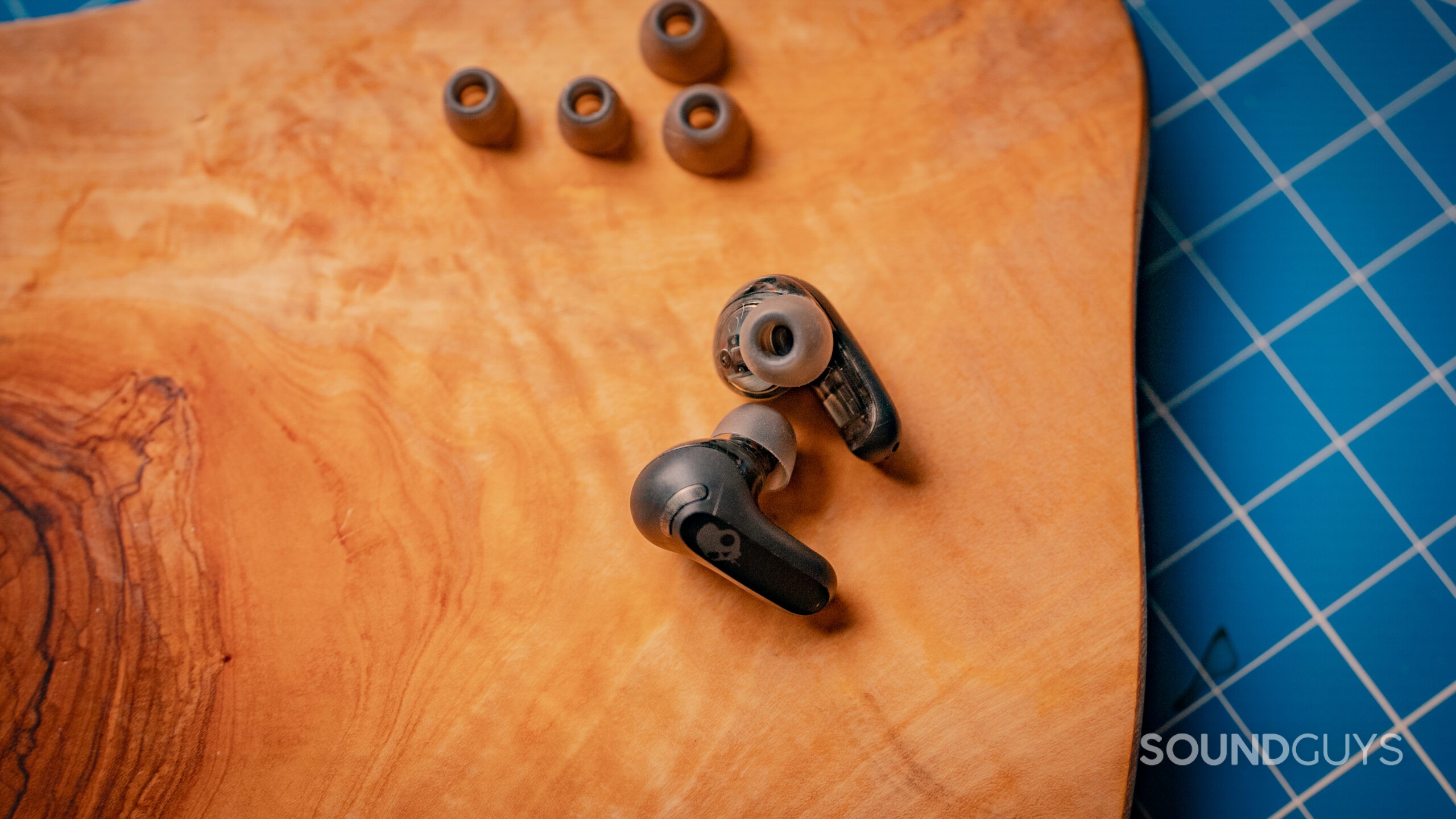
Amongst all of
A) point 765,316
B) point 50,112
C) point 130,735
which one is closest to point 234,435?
point 130,735

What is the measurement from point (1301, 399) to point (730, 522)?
792 millimetres

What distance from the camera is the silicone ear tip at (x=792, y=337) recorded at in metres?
0.68

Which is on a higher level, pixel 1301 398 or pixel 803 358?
pixel 803 358

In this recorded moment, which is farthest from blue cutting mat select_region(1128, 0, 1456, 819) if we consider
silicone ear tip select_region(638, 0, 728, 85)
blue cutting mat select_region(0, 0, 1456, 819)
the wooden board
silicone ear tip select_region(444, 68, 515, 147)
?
silicone ear tip select_region(444, 68, 515, 147)

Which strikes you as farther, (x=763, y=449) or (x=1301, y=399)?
(x=1301, y=399)

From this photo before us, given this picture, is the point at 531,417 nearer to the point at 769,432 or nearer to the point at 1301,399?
the point at 769,432

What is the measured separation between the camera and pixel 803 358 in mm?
688

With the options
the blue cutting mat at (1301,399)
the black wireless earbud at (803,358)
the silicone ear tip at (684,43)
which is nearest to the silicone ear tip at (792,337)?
the black wireless earbud at (803,358)

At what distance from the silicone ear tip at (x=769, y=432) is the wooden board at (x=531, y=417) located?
4 centimetres

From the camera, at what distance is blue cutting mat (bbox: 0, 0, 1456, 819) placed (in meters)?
0.96

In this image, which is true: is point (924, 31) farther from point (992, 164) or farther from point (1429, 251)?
point (1429, 251)

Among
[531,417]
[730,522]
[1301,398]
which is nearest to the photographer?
[730,522]

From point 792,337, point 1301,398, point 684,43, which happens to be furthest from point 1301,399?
point 684,43

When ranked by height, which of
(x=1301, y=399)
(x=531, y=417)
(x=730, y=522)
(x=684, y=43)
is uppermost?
(x=684, y=43)
